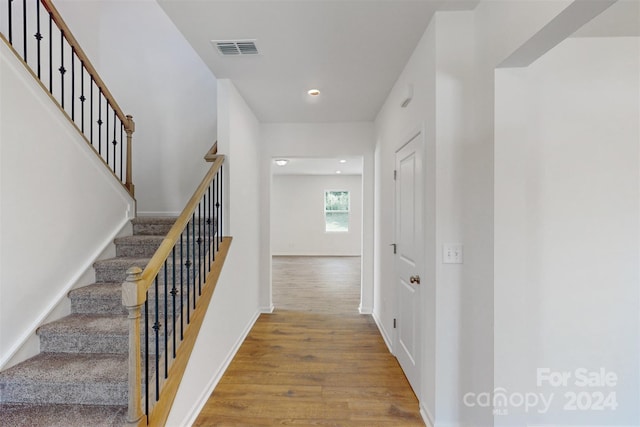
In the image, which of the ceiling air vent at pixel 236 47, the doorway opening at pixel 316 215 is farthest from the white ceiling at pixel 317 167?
the ceiling air vent at pixel 236 47

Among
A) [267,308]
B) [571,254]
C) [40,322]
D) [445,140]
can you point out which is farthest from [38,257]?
[571,254]

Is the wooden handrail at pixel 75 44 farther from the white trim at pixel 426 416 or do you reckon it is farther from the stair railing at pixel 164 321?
the white trim at pixel 426 416

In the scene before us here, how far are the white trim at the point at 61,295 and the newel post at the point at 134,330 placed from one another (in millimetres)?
990

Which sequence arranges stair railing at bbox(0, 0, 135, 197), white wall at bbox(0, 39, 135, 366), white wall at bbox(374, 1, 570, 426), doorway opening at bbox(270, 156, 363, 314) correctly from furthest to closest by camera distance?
doorway opening at bbox(270, 156, 363, 314) → stair railing at bbox(0, 0, 135, 197) → white wall at bbox(0, 39, 135, 366) → white wall at bbox(374, 1, 570, 426)

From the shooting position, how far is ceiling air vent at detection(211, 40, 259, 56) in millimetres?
2049

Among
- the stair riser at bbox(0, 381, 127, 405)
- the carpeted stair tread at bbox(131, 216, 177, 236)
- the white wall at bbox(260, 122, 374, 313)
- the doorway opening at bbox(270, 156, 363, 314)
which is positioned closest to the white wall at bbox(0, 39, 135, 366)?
the stair riser at bbox(0, 381, 127, 405)

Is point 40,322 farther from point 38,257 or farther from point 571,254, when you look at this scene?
point 571,254

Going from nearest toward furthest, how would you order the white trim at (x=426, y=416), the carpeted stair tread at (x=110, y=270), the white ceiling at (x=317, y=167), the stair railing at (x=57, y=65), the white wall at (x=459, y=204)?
the white wall at (x=459, y=204) < the white trim at (x=426, y=416) < the carpeted stair tread at (x=110, y=270) < the stair railing at (x=57, y=65) < the white ceiling at (x=317, y=167)

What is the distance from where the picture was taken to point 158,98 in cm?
381

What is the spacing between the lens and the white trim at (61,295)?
5.52 feet

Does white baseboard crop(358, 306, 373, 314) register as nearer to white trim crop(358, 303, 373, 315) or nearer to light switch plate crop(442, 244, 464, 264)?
white trim crop(358, 303, 373, 315)

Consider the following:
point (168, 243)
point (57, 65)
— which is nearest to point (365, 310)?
point (168, 243)

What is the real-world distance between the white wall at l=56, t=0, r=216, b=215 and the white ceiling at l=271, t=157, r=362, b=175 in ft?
8.61

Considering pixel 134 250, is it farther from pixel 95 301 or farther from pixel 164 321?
pixel 164 321
